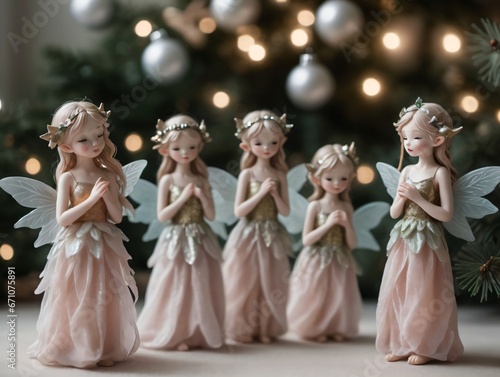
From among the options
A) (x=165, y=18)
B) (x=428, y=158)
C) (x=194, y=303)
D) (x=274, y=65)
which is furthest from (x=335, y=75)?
(x=194, y=303)

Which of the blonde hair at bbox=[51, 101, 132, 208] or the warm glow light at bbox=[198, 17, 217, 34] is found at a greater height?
the warm glow light at bbox=[198, 17, 217, 34]

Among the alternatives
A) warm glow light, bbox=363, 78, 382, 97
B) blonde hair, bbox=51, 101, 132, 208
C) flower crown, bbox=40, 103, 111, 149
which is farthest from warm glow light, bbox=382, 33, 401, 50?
flower crown, bbox=40, 103, 111, 149

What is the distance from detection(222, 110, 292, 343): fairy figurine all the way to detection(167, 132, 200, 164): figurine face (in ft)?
0.67

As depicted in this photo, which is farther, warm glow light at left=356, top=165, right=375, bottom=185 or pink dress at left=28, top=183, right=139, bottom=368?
warm glow light at left=356, top=165, right=375, bottom=185

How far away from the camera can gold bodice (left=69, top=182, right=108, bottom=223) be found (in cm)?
224

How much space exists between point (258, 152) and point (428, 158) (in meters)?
0.63

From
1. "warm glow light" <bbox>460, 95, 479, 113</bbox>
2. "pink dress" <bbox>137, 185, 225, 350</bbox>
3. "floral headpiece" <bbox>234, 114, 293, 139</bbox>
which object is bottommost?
"pink dress" <bbox>137, 185, 225, 350</bbox>

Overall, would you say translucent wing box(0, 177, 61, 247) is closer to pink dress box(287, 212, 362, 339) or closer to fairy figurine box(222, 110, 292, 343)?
fairy figurine box(222, 110, 292, 343)

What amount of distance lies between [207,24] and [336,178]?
1225 mm

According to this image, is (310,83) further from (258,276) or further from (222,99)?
(258,276)

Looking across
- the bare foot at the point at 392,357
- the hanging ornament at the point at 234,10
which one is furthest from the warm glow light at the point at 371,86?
the bare foot at the point at 392,357

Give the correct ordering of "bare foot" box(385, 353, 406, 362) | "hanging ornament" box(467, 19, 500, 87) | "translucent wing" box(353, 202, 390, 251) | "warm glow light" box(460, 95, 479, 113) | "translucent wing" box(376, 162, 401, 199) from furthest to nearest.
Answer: "warm glow light" box(460, 95, 479, 113), "translucent wing" box(353, 202, 390, 251), "hanging ornament" box(467, 19, 500, 87), "translucent wing" box(376, 162, 401, 199), "bare foot" box(385, 353, 406, 362)

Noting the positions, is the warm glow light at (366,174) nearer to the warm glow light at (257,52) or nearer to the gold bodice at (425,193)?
the warm glow light at (257,52)

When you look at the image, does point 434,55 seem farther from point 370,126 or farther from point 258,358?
point 258,358
